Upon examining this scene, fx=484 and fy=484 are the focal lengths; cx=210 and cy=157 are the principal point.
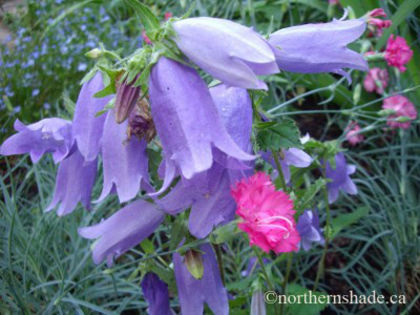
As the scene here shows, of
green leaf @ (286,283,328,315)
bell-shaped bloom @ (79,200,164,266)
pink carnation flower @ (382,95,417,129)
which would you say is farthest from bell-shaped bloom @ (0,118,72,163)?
pink carnation flower @ (382,95,417,129)

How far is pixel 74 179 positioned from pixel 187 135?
28 centimetres

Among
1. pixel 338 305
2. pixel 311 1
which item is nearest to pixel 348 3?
pixel 311 1

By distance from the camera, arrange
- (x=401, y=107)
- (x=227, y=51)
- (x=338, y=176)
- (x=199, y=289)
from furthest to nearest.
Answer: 1. (x=401, y=107)
2. (x=338, y=176)
3. (x=199, y=289)
4. (x=227, y=51)

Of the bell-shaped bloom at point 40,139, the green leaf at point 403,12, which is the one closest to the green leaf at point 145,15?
the bell-shaped bloom at point 40,139

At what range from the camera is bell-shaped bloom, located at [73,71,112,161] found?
0.69 metres

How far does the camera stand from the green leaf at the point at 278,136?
665 millimetres

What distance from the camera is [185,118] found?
0.56 meters

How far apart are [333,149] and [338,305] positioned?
533 millimetres

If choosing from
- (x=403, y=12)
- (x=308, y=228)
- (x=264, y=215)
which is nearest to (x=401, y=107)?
(x=403, y=12)

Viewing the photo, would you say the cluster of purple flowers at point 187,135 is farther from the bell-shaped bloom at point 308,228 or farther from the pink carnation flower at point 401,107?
the pink carnation flower at point 401,107

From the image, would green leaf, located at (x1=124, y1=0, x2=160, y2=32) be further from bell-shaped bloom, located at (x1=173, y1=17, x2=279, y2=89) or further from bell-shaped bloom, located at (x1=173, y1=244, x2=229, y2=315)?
bell-shaped bloom, located at (x1=173, y1=244, x2=229, y2=315)

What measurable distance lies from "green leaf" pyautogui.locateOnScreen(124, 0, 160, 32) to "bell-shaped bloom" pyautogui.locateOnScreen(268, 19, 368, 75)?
164mm

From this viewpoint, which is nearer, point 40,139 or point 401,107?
point 40,139

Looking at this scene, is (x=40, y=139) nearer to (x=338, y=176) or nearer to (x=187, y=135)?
(x=187, y=135)
